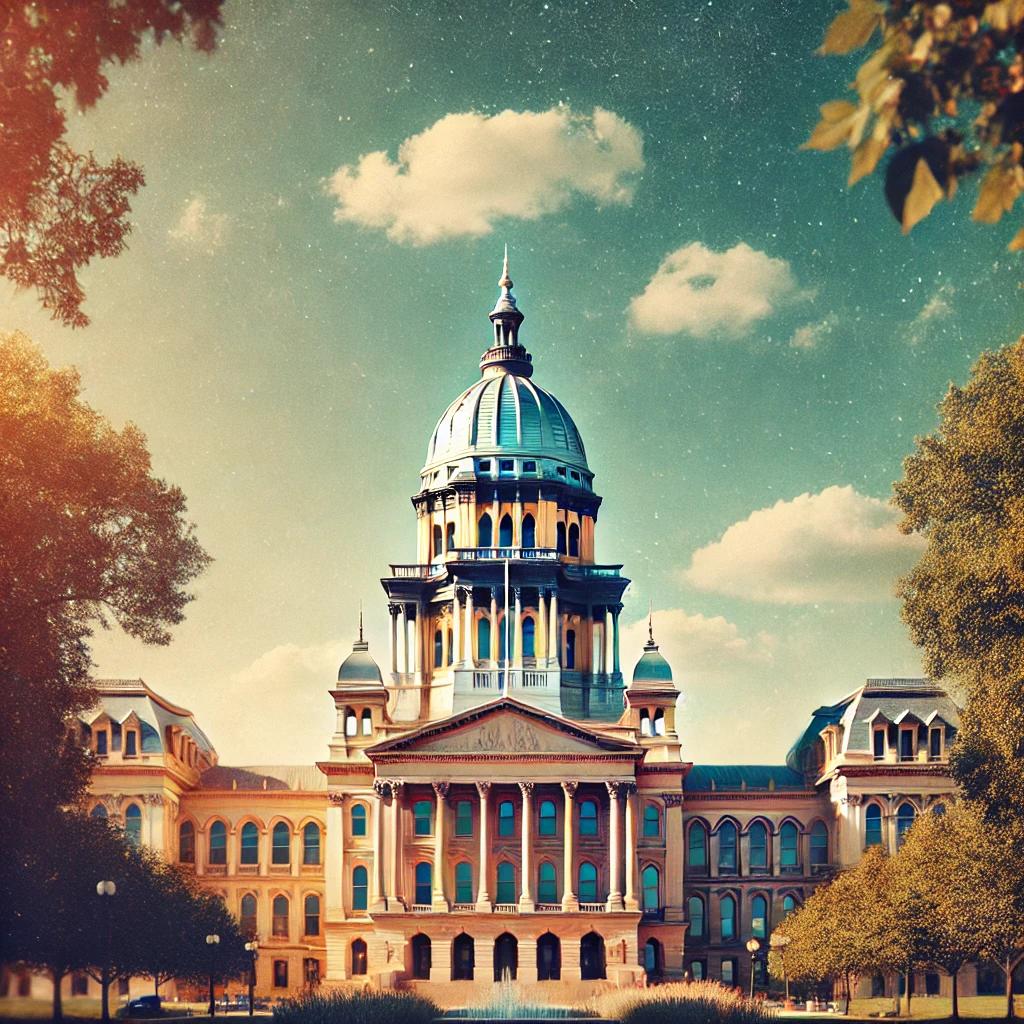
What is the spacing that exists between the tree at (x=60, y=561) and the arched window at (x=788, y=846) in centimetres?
5746

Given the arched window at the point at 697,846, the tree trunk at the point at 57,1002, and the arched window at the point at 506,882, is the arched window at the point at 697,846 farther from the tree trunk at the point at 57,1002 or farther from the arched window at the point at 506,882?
the tree trunk at the point at 57,1002

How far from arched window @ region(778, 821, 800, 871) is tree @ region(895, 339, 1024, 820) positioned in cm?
3993

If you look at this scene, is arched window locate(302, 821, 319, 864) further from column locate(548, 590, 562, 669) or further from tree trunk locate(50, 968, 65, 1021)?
tree trunk locate(50, 968, 65, 1021)

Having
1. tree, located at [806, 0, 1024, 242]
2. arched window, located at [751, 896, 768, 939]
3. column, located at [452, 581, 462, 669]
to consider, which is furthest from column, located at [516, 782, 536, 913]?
tree, located at [806, 0, 1024, 242]

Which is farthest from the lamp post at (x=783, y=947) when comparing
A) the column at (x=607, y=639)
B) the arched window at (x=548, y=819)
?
the column at (x=607, y=639)

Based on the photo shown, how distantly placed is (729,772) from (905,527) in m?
44.9

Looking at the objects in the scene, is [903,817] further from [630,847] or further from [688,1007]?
[688,1007]

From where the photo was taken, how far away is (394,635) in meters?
99.1

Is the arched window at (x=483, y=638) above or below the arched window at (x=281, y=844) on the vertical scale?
above

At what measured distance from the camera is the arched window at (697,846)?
95312mm

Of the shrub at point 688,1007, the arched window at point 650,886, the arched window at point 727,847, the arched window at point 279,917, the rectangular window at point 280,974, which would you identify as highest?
the arched window at point 727,847

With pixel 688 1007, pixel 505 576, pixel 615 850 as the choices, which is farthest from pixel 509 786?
pixel 688 1007

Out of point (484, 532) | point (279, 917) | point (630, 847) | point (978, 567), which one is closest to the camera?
point (978, 567)

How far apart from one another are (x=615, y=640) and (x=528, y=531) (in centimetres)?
810
